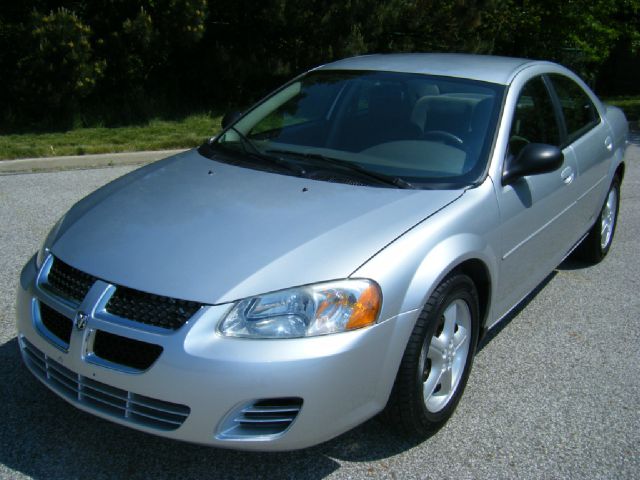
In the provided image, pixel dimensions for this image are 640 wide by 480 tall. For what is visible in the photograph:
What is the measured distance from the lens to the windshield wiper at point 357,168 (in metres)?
3.62

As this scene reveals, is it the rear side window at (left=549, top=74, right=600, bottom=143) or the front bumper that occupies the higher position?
the rear side window at (left=549, top=74, right=600, bottom=143)

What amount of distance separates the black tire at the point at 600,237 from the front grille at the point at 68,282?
397 centimetres

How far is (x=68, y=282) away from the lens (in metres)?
3.10

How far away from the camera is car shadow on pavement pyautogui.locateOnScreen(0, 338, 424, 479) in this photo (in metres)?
3.05

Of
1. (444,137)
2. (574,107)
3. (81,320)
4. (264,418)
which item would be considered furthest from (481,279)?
(574,107)

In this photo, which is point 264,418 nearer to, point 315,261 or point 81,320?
point 315,261

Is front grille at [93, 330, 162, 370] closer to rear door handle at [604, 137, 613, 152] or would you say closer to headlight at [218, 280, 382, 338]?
headlight at [218, 280, 382, 338]

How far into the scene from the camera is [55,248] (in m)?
3.32

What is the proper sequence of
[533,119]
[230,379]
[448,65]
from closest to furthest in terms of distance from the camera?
[230,379], [533,119], [448,65]

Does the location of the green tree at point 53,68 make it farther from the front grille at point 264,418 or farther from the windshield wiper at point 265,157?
the front grille at point 264,418

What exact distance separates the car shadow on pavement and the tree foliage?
27.2 feet

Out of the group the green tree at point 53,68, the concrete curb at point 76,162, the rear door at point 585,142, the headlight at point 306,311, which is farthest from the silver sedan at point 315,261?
the green tree at point 53,68

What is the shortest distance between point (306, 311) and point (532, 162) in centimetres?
161

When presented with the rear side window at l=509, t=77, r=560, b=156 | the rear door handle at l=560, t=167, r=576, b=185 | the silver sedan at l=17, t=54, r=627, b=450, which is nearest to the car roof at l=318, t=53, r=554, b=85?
the silver sedan at l=17, t=54, r=627, b=450
